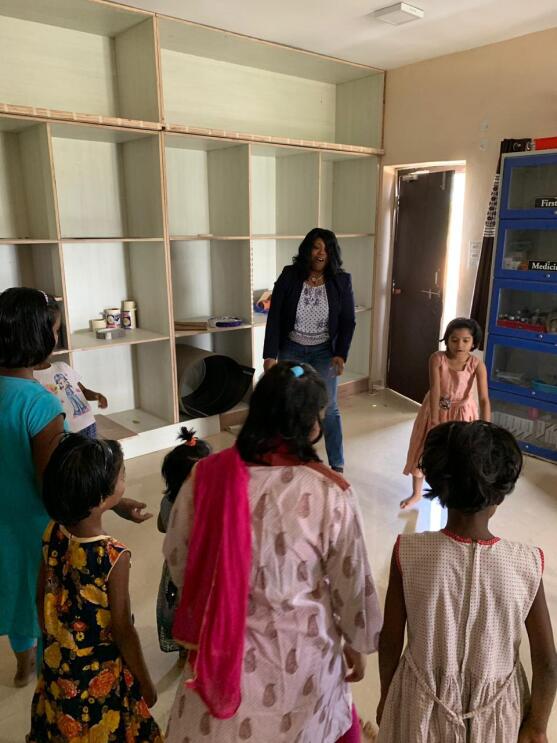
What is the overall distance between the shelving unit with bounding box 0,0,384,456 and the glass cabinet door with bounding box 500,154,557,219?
1.26 m

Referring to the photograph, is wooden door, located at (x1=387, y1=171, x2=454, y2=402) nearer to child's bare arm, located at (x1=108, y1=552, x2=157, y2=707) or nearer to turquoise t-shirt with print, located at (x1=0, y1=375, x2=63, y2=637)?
turquoise t-shirt with print, located at (x1=0, y1=375, x2=63, y2=637)

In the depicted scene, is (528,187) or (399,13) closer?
(399,13)

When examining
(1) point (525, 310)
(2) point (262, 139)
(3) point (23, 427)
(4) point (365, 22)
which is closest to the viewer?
(3) point (23, 427)

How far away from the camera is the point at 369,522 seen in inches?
110

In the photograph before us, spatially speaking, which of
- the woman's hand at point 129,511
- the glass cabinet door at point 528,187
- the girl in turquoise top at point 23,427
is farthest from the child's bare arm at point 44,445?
the glass cabinet door at point 528,187

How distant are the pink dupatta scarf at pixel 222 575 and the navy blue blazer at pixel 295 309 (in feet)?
6.94

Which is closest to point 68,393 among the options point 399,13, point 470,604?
point 470,604

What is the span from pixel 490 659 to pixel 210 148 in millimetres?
3583

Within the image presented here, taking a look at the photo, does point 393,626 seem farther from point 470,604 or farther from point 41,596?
point 41,596

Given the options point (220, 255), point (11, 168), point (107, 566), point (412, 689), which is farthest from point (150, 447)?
point (412, 689)

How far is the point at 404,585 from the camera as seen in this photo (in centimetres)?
108

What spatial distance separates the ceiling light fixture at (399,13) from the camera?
118 inches

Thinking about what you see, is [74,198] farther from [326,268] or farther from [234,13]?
[326,268]

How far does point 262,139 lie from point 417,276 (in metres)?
1.60
